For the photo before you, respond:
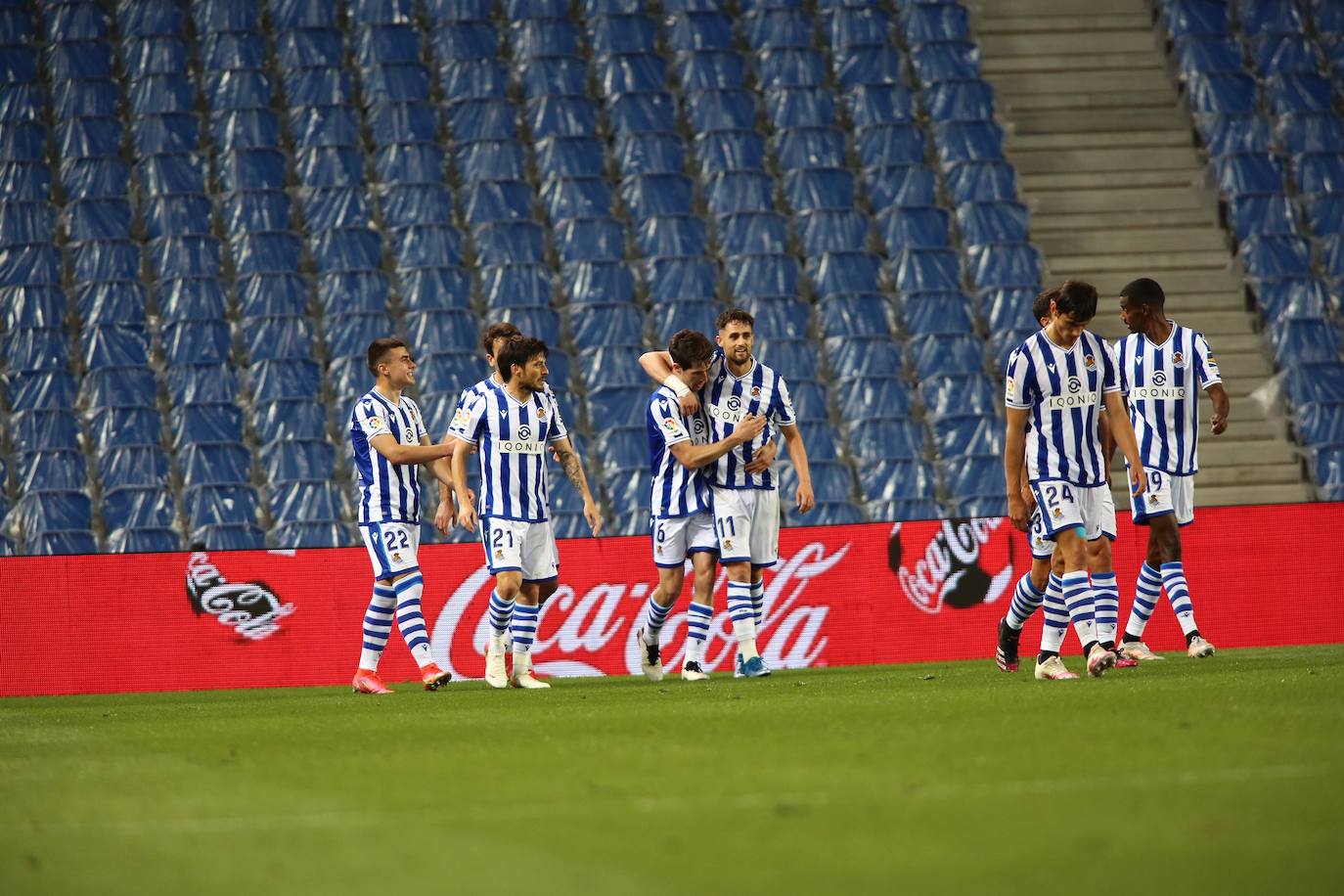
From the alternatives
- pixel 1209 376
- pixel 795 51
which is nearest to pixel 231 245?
pixel 795 51

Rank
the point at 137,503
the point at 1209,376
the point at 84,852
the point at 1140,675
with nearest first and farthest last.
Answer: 1. the point at 84,852
2. the point at 1140,675
3. the point at 1209,376
4. the point at 137,503

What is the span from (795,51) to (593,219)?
367cm

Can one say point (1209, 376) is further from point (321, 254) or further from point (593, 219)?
point (321, 254)

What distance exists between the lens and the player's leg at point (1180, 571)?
31.3 feet

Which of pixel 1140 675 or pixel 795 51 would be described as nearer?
pixel 1140 675

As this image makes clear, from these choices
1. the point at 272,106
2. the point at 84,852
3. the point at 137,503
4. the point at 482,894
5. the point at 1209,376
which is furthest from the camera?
the point at 272,106

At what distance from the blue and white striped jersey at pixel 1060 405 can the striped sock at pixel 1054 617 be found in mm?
612

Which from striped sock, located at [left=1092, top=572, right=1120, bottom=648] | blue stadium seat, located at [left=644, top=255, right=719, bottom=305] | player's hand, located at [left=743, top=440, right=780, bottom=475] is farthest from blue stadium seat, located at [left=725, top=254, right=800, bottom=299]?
striped sock, located at [left=1092, top=572, right=1120, bottom=648]

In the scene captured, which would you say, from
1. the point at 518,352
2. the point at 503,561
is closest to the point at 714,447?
the point at 518,352

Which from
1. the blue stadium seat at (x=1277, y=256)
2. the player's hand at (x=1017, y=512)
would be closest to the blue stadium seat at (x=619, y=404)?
the blue stadium seat at (x=1277, y=256)

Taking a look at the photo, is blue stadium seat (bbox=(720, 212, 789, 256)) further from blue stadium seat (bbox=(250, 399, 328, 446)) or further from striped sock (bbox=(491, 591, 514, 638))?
striped sock (bbox=(491, 591, 514, 638))

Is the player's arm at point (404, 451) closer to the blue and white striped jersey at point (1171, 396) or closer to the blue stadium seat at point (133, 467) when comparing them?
the blue and white striped jersey at point (1171, 396)

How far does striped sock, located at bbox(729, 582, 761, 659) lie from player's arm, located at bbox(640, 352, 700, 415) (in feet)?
3.61

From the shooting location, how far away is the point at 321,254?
17.3m
